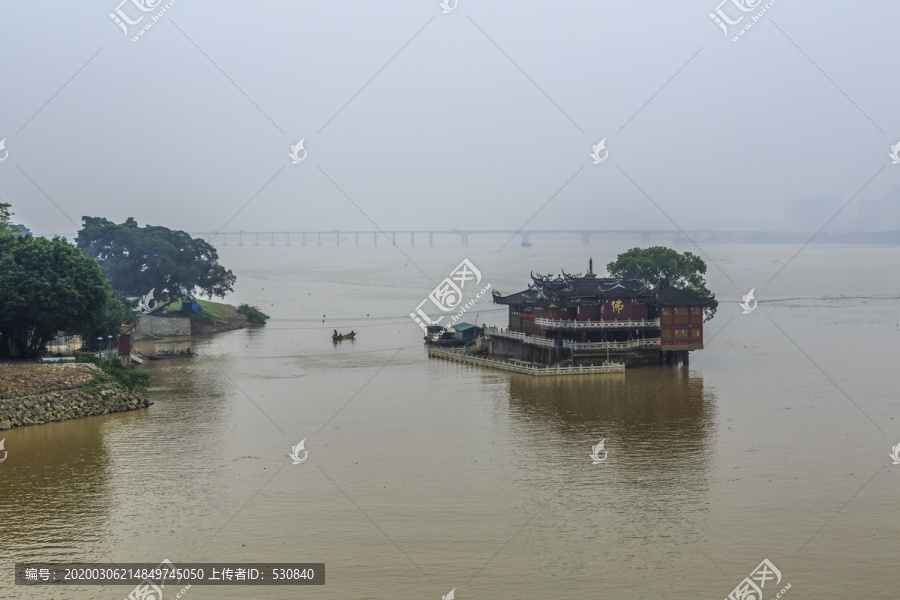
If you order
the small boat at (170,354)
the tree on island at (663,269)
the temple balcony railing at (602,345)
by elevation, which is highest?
the tree on island at (663,269)

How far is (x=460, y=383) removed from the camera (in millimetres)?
Result: 48188

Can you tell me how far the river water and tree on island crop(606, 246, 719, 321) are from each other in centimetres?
1069

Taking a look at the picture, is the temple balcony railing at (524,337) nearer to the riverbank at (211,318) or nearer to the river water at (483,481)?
the river water at (483,481)

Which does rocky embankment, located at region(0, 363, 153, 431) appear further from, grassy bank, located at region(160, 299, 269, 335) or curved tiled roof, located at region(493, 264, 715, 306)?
grassy bank, located at region(160, 299, 269, 335)

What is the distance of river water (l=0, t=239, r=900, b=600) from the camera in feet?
72.7

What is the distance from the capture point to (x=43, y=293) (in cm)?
4206

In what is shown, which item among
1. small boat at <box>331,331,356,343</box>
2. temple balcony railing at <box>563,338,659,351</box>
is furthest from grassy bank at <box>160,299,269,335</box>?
temple balcony railing at <box>563,338,659,351</box>

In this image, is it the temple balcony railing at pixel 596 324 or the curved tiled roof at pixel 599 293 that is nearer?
the temple balcony railing at pixel 596 324

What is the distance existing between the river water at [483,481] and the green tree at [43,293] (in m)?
5.44

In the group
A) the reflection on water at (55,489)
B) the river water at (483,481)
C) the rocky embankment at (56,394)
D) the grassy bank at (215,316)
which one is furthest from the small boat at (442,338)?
the reflection on water at (55,489)

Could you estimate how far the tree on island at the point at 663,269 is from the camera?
208 ft

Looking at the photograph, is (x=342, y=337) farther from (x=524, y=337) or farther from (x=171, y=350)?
(x=524, y=337)

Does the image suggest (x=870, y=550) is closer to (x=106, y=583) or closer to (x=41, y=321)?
(x=106, y=583)

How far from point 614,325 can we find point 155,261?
134 feet
